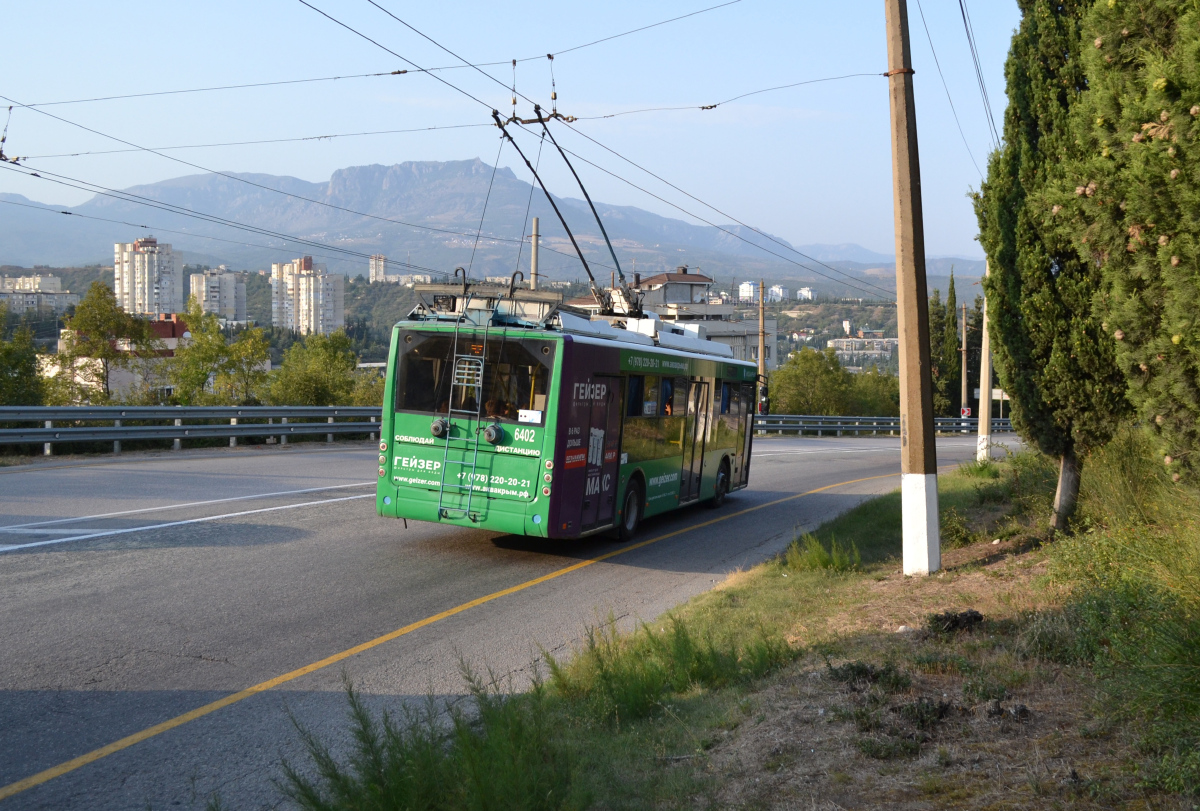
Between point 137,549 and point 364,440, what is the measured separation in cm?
2055

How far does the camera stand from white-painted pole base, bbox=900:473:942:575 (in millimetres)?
9805

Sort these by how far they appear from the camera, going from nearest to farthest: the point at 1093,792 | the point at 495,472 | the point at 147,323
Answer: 1. the point at 1093,792
2. the point at 495,472
3. the point at 147,323

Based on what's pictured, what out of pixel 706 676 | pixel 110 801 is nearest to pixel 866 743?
pixel 706 676

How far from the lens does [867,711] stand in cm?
516

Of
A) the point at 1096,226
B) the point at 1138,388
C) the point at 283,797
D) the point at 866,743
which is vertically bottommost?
the point at 283,797

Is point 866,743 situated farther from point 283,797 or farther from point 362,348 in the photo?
point 362,348

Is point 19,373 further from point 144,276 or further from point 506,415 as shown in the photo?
point 144,276

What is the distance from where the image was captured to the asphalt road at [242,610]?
17.9 ft

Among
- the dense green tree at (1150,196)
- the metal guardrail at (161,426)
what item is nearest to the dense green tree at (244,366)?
the metal guardrail at (161,426)

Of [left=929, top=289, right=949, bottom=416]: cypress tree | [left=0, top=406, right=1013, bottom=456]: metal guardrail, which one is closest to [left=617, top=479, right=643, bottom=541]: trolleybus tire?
[left=0, top=406, right=1013, bottom=456]: metal guardrail

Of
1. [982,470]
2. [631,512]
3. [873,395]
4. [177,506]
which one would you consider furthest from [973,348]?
[177,506]

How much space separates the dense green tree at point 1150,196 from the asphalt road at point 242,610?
16.6 ft

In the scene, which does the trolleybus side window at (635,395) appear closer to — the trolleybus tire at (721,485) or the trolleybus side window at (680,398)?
the trolleybus side window at (680,398)

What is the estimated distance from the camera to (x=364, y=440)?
31.2 m
